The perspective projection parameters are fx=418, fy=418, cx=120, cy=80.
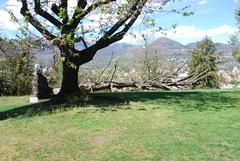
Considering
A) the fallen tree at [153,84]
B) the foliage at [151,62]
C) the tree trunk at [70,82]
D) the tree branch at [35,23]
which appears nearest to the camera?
the tree branch at [35,23]

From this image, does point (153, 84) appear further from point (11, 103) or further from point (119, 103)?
point (11, 103)

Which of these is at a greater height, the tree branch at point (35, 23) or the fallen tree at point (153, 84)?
the tree branch at point (35, 23)

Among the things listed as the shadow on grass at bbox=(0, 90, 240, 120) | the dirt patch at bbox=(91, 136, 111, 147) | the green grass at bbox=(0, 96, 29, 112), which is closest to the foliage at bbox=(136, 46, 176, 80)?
the green grass at bbox=(0, 96, 29, 112)

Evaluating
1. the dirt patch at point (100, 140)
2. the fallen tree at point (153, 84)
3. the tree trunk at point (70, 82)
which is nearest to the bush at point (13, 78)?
the fallen tree at point (153, 84)

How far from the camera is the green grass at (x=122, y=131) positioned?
383 inches

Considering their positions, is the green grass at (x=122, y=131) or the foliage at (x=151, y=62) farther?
the foliage at (x=151, y=62)

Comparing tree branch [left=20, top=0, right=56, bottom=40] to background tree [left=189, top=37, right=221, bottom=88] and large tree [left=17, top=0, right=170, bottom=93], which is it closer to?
large tree [left=17, top=0, right=170, bottom=93]

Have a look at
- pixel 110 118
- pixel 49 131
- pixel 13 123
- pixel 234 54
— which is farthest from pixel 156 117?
pixel 234 54

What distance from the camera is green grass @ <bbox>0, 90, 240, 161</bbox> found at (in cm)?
973

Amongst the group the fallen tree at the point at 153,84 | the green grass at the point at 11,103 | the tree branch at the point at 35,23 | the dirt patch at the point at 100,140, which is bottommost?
the dirt patch at the point at 100,140

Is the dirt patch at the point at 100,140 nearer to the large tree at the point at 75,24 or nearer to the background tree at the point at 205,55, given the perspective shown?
the large tree at the point at 75,24

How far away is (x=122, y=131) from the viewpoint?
11.6 meters

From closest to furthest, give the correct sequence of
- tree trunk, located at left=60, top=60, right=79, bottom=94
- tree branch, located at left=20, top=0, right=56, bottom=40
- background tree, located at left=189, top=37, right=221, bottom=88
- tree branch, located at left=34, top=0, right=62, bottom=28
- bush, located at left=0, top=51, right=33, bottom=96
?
tree branch, located at left=20, top=0, right=56, bottom=40 → tree branch, located at left=34, top=0, right=62, bottom=28 → tree trunk, located at left=60, top=60, right=79, bottom=94 → bush, located at left=0, top=51, right=33, bottom=96 → background tree, located at left=189, top=37, right=221, bottom=88

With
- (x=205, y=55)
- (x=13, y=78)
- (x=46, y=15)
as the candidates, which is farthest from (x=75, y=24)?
(x=205, y=55)
